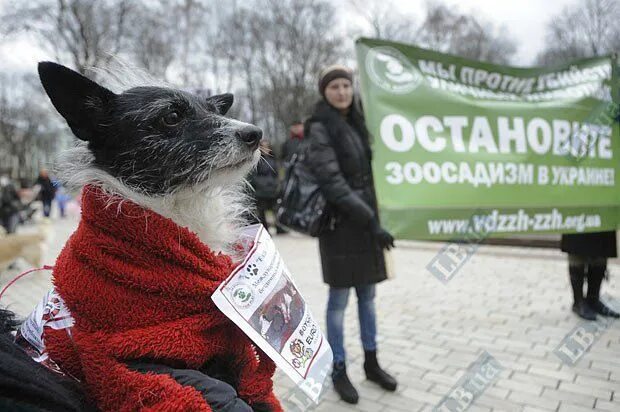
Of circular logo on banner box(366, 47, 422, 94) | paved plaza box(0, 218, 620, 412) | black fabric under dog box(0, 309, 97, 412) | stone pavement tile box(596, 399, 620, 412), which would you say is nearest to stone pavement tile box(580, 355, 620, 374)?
paved plaza box(0, 218, 620, 412)

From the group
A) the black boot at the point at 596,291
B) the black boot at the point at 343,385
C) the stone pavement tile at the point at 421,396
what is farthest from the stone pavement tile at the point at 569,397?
the black boot at the point at 596,291

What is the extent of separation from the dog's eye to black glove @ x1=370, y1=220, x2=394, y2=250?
1.98 meters

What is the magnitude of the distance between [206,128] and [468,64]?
9.73ft

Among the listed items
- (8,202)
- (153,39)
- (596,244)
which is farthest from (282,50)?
(596,244)

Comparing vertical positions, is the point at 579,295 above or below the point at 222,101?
below

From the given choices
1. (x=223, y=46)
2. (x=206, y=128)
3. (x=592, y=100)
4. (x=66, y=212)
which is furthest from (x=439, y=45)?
(x=206, y=128)

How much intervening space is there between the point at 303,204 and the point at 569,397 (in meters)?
2.22

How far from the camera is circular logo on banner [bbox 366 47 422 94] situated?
329 centimetres

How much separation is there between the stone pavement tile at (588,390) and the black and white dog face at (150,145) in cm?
305

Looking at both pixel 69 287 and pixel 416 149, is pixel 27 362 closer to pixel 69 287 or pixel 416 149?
pixel 69 287

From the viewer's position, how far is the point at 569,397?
3.11m

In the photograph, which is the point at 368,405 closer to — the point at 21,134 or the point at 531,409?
the point at 531,409

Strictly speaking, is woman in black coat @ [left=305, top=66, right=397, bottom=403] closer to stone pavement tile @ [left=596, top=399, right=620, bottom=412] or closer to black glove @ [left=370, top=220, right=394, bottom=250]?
black glove @ [left=370, top=220, right=394, bottom=250]

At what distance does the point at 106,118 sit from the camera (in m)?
1.28
